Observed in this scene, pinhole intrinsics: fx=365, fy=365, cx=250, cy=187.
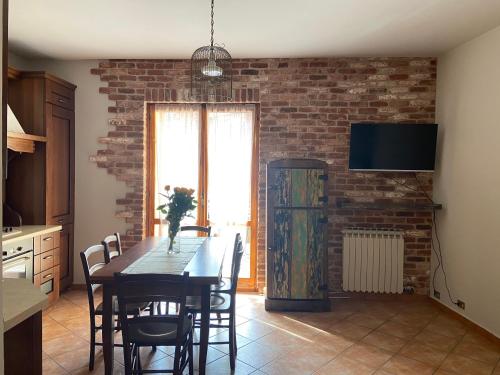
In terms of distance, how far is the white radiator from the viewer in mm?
4148

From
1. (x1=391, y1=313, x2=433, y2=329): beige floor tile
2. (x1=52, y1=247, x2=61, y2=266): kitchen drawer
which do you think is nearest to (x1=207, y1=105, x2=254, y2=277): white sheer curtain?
(x1=52, y1=247, x2=61, y2=266): kitchen drawer

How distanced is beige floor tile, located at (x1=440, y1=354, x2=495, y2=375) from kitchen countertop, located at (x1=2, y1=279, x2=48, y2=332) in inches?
112

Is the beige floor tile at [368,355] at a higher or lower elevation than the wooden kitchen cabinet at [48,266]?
lower

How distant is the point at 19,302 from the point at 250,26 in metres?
2.90

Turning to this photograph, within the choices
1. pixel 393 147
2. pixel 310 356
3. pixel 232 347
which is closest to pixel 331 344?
pixel 310 356

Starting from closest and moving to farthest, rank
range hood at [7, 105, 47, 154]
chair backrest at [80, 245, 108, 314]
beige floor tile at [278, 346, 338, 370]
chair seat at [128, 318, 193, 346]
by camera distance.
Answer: chair seat at [128, 318, 193, 346], chair backrest at [80, 245, 108, 314], beige floor tile at [278, 346, 338, 370], range hood at [7, 105, 47, 154]

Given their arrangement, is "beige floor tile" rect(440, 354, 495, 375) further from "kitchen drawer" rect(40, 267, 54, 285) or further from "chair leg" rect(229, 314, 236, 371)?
"kitchen drawer" rect(40, 267, 54, 285)

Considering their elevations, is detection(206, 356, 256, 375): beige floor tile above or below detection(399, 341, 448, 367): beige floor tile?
below

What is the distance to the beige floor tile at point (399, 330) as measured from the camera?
3.35 meters

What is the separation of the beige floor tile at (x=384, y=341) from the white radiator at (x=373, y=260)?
860 mm

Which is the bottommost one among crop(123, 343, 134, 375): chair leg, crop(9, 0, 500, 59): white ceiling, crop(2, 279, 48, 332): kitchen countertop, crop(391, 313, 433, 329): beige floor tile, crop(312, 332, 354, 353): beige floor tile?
crop(312, 332, 354, 353): beige floor tile

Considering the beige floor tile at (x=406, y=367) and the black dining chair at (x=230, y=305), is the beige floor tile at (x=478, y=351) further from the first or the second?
the black dining chair at (x=230, y=305)

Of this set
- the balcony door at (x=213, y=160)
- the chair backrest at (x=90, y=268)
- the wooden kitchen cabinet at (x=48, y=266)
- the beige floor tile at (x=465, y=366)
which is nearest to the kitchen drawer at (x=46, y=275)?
the wooden kitchen cabinet at (x=48, y=266)

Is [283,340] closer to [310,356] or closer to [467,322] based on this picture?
[310,356]
